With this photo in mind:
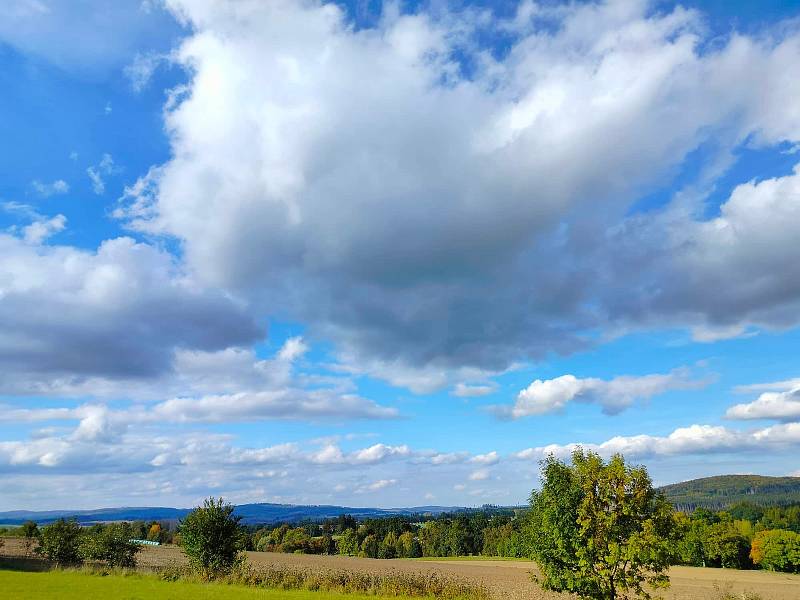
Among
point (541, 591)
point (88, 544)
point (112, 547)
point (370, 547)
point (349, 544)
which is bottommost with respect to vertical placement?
point (370, 547)

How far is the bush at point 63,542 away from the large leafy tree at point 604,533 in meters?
54.2

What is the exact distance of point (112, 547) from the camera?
56.8m

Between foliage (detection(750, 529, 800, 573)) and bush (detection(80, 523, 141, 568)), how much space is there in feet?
382

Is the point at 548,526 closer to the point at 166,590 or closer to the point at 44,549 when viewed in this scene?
the point at 166,590

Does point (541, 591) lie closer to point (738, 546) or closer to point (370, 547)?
point (738, 546)

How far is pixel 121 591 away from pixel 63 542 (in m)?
31.4

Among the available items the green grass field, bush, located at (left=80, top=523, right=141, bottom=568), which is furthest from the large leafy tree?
bush, located at (left=80, top=523, right=141, bottom=568)

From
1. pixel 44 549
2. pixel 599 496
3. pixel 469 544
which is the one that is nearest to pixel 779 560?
pixel 469 544

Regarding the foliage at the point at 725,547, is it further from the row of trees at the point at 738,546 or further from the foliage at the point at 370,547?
the foliage at the point at 370,547

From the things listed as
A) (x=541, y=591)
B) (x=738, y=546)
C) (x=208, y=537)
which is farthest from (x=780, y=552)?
(x=208, y=537)

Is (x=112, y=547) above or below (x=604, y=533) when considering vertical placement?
below

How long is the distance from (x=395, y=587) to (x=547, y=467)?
22.5 metres

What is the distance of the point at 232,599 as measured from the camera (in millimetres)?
34031

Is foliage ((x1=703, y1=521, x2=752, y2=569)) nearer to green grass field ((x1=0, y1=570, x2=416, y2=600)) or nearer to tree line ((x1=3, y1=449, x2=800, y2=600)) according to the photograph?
tree line ((x1=3, y1=449, x2=800, y2=600))
